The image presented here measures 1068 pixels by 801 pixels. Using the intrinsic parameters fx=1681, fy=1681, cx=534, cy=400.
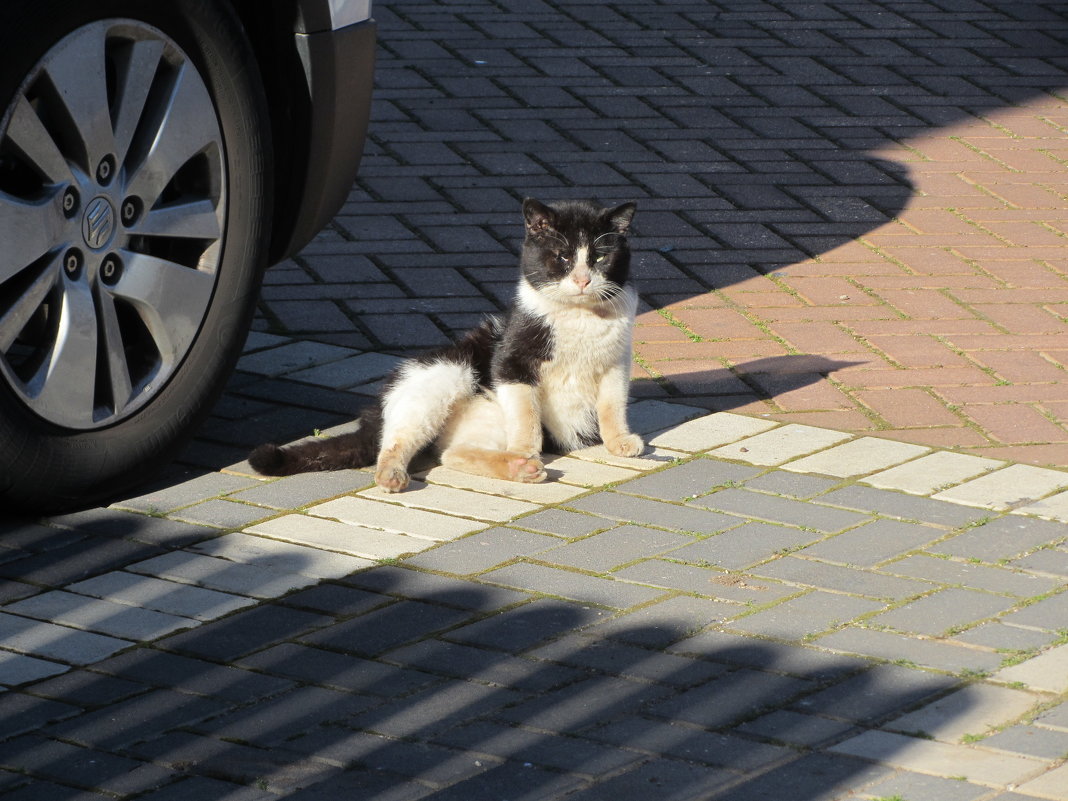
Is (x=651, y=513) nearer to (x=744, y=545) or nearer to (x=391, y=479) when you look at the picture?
(x=744, y=545)

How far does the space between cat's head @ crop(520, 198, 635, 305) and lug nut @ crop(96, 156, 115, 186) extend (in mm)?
1314

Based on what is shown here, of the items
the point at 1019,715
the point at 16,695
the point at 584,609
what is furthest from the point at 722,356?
the point at 16,695

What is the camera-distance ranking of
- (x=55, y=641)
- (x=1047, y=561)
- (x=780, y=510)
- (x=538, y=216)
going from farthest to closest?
(x=538, y=216)
(x=780, y=510)
(x=1047, y=561)
(x=55, y=641)

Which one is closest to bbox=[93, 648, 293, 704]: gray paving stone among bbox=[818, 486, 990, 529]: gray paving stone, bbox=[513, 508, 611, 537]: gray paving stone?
bbox=[513, 508, 611, 537]: gray paving stone

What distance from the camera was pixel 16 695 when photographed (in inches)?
143

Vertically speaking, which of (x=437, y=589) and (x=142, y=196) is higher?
(x=142, y=196)

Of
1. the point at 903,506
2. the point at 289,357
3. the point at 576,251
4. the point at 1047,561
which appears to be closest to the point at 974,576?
the point at 1047,561

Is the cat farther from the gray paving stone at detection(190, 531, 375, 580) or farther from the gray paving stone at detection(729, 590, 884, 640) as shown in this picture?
the gray paving stone at detection(729, 590, 884, 640)

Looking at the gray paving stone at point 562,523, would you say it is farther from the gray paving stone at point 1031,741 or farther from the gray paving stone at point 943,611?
the gray paving stone at point 1031,741

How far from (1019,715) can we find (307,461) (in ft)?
7.51

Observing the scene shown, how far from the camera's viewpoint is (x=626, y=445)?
5.19 meters

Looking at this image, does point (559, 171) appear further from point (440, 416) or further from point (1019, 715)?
point (1019, 715)

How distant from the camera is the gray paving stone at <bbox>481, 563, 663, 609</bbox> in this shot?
13.7 feet

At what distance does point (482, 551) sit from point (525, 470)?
0.54m
